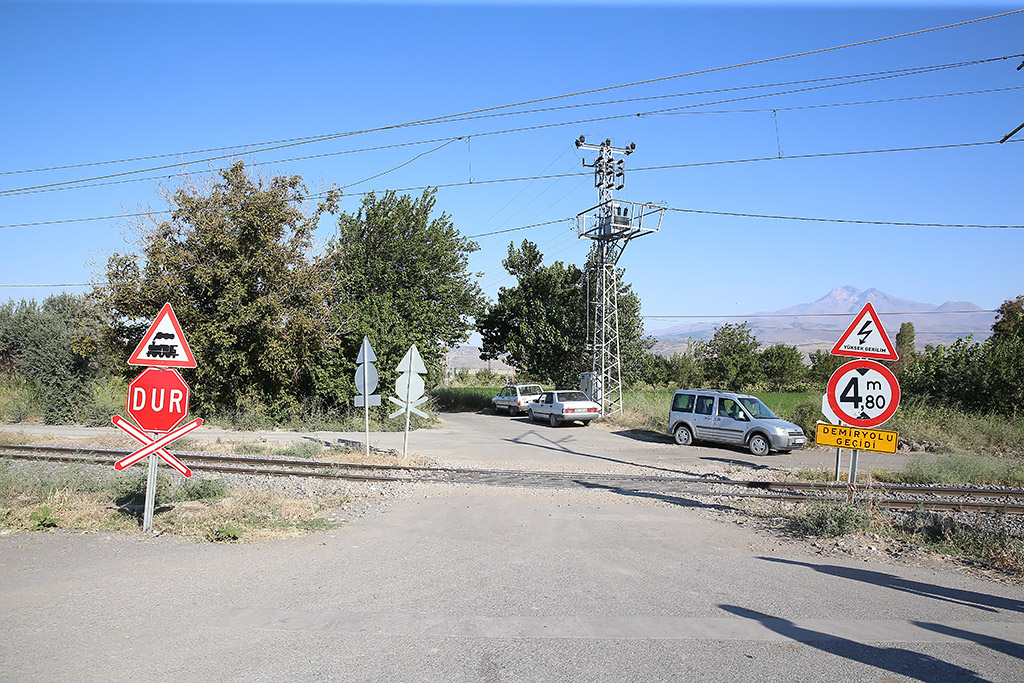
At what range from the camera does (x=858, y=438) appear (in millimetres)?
8906

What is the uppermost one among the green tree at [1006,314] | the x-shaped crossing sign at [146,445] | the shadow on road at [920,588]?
the green tree at [1006,314]

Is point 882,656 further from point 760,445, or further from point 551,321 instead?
point 551,321

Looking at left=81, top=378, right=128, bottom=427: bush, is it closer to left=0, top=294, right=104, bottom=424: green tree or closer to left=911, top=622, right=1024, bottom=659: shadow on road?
left=0, top=294, right=104, bottom=424: green tree

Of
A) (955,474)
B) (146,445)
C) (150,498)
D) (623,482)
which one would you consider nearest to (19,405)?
(150,498)

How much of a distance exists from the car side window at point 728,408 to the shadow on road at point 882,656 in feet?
49.4

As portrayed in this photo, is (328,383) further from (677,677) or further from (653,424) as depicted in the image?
(677,677)

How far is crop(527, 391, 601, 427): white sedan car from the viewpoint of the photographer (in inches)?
1144

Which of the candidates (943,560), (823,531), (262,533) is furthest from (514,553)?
(943,560)

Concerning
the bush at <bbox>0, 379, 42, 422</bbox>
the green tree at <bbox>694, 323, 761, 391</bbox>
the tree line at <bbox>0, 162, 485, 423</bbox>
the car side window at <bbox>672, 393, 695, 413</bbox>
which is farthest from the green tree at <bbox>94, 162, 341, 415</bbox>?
the green tree at <bbox>694, 323, 761, 391</bbox>

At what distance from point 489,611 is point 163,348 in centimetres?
546

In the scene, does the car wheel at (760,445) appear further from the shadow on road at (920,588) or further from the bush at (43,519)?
the bush at (43,519)

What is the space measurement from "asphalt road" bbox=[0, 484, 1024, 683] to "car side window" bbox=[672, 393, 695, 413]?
41.9ft

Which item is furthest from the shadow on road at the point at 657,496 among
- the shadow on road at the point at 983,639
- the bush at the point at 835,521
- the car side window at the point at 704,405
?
the car side window at the point at 704,405

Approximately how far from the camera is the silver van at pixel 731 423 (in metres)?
19.0
